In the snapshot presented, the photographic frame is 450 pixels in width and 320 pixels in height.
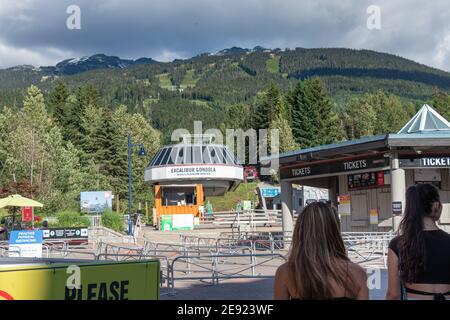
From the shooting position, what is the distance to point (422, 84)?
19900 centimetres

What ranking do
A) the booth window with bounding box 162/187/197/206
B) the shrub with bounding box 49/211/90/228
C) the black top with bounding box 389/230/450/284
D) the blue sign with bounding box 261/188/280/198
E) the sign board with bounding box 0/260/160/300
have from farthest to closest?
1. the blue sign with bounding box 261/188/280/198
2. the booth window with bounding box 162/187/197/206
3. the shrub with bounding box 49/211/90/228
4. the sign board with bounding box 0/260/160/300
5. the black top with bounding box 389/230/450/284

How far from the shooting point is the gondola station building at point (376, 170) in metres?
19.3

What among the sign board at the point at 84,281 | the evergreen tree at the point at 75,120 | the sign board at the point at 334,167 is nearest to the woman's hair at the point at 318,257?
the sign board at the point at 84,281

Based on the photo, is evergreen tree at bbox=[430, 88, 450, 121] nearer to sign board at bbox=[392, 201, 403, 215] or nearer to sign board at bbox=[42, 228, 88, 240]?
sign board at bbox=[42, 228, 88, 240]

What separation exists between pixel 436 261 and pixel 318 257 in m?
1.07

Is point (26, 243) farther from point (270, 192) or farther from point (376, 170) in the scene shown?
point (270, 192)

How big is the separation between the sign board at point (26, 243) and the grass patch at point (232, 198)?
Result: 64.8m

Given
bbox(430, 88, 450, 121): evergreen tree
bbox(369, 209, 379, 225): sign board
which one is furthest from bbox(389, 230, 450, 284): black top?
bbox(430, 88, 450, 121): evergreen tree

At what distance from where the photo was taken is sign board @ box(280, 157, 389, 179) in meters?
20.4

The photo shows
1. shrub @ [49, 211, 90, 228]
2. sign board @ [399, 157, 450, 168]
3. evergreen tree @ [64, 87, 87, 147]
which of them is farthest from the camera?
evergreen tree @ [64, 87, 87, 147]

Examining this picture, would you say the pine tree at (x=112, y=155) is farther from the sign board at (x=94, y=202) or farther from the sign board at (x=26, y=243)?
the sign board at (x=26, y=243)

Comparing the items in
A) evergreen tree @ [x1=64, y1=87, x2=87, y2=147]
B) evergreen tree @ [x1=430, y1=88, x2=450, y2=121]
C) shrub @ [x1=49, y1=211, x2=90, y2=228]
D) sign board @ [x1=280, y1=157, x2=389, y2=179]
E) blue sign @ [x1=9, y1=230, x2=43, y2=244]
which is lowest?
shrub @ [x1=49, y1=211, x2=90, y2=228]

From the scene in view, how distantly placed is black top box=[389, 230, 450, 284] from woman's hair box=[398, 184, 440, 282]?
0.04 m
